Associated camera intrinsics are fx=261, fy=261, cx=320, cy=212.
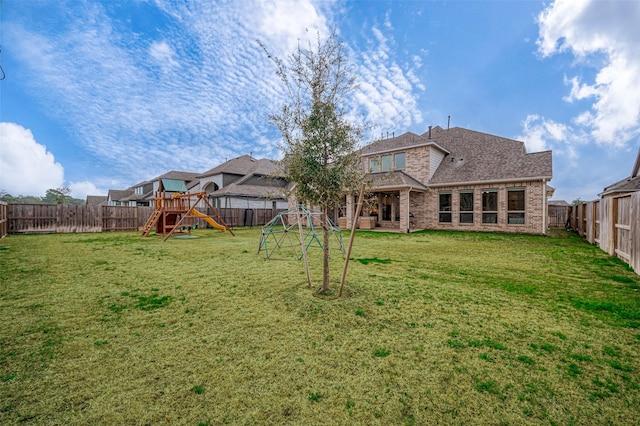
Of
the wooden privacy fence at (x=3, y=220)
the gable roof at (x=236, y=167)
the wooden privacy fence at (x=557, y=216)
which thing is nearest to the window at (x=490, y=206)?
the wooden privacy fence at (x=557, y=216)

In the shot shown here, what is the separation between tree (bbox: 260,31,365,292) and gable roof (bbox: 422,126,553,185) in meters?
13.8

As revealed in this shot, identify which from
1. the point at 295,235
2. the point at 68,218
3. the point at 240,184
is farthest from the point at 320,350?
the point at 240,184

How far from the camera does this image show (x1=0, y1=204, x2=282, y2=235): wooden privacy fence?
15812 mm

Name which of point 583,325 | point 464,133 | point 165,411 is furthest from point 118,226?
point 464,133

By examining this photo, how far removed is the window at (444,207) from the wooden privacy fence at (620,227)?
651 cm

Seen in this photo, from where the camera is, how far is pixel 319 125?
4312mm

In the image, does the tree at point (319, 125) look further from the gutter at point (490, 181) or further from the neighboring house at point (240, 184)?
the neighboring house at point (240, 184)

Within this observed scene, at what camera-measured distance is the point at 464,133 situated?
65.5 feet

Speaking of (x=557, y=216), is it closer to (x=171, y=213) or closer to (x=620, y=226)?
(x=620, y=226)

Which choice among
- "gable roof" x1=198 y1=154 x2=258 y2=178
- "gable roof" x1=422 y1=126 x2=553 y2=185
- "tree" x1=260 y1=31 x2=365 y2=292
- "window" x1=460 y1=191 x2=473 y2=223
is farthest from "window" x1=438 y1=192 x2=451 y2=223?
"gable roof" x1=198 y1=154 x2=258 y2=178

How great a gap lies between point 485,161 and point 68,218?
27446mm

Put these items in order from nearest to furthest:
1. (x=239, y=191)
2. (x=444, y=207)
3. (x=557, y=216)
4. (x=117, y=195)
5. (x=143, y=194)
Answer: (x=444, y=207) < (x=557, y=216) < (x=239, y=191) < (x=143, y=194) < (x=117, y=195)

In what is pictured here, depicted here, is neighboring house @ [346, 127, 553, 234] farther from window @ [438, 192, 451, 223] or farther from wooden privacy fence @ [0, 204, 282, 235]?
wooden privacy fence @ [0, 204, 282, 235]

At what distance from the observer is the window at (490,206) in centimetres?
1511
